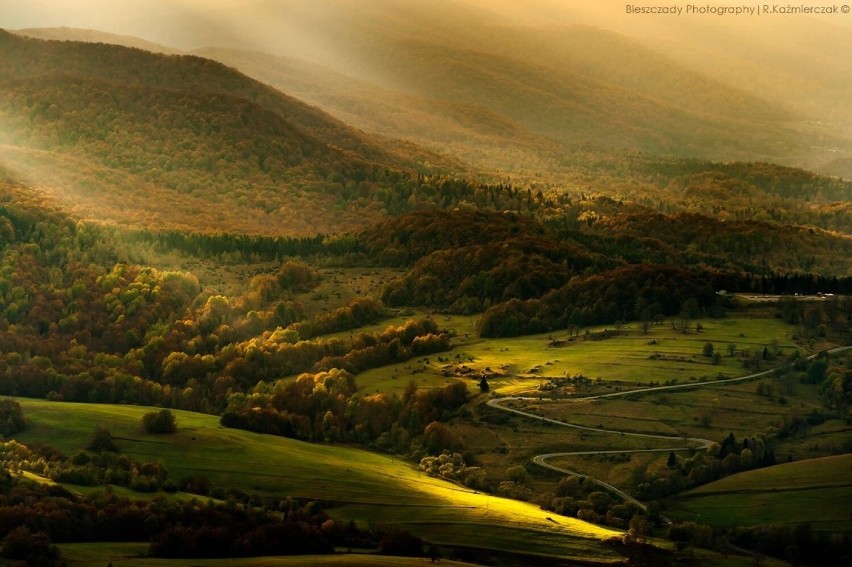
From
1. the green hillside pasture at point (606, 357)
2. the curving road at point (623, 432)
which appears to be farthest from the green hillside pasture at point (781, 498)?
the green hillside pasture at point (606, 357)

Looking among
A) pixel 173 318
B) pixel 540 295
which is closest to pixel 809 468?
pixel 540 295

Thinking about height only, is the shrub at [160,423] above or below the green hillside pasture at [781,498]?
below

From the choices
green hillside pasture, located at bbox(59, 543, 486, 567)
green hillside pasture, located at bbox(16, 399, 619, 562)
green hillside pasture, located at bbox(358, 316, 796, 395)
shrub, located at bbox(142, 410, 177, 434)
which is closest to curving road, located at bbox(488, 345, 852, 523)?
green hillside pasture, located at bbox(358, 316, 796, 395)

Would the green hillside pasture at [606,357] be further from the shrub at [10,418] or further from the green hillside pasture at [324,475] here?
the shrub at [10,418]

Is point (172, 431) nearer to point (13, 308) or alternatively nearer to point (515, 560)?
point (515, 560)

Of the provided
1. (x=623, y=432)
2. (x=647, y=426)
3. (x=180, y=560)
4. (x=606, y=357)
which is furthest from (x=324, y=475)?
(x=606, y=357)

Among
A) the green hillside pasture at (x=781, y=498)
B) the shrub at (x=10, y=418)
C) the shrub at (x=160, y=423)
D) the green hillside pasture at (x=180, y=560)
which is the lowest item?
the shrub at (x=10, y=418)
